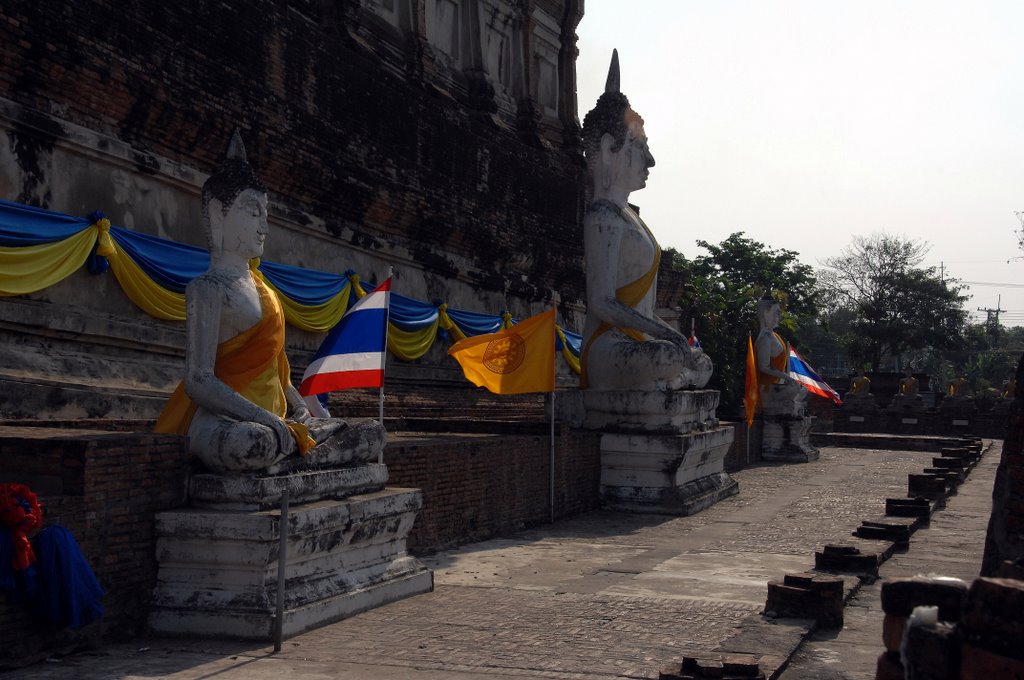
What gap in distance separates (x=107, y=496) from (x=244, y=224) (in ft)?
5.66

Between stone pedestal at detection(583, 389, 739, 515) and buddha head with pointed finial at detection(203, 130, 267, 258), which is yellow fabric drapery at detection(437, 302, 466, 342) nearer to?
stone pedestal at detection(583, 389, 739, 515)

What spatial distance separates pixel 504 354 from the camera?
10.6 m

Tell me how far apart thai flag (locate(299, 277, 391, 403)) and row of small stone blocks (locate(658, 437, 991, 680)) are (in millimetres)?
2727

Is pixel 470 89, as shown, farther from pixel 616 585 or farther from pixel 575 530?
pixel 616 585

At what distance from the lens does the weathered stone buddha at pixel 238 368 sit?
6.12 metres

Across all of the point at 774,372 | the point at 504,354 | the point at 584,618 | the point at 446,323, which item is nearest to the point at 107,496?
the point at 584,618

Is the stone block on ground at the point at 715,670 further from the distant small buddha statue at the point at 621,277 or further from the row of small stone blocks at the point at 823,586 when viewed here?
the distant small buddha statue at the point at 621,277

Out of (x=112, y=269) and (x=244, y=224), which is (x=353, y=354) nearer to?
(x=244, y=224)

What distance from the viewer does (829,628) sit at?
6352mm

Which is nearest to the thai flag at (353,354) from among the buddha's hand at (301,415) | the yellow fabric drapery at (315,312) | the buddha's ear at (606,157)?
the buddha's hand at (301,415)

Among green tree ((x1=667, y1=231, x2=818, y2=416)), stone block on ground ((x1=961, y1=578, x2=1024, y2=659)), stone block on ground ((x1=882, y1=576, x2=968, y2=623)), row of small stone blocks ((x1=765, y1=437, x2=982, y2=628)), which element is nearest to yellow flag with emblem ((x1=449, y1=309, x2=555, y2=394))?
row of small stone blocks ((x1=765, y1=437, x2=982, y2=628))

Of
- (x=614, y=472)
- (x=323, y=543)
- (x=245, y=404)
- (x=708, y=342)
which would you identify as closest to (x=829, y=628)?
(x=323, y=543)

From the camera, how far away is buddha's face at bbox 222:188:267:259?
21.4 feet

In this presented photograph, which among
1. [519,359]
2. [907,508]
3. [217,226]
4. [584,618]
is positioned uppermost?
[217,226]
